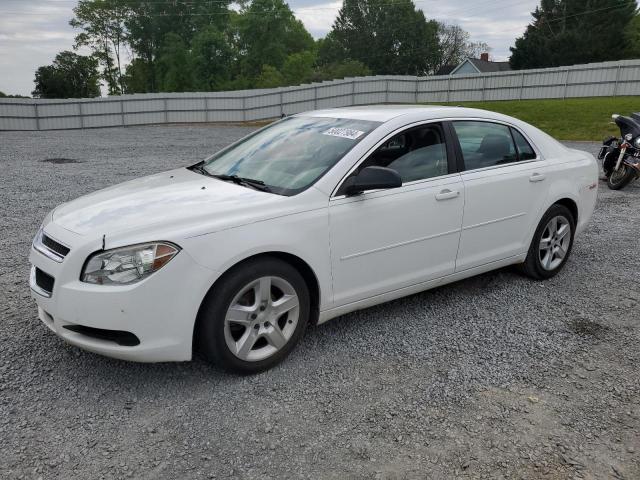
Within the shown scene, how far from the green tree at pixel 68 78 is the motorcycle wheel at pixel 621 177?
225 ft

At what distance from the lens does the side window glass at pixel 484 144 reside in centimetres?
427

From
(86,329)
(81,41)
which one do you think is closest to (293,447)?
(86,329)

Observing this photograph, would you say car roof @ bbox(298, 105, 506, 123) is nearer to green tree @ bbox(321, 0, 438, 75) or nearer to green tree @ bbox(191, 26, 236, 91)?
green tree @ bbox(191, 26, 236, 91)

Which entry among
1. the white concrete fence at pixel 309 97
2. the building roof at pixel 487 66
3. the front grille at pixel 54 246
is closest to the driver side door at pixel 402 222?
the front grille at pixel 54 246

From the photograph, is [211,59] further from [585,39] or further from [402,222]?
[402,222]

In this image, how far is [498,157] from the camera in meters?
4.50

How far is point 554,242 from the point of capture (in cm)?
500

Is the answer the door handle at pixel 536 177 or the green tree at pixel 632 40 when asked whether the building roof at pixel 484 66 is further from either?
the door handle at pixel 536 177

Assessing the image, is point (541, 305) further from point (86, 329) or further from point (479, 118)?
point (86, 329)

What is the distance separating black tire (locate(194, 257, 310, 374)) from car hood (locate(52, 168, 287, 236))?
343 mm

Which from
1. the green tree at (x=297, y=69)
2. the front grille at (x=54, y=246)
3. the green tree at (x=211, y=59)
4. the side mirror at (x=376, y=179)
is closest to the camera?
the front grille at (x=54, y=246)

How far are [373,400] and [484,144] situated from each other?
244cm

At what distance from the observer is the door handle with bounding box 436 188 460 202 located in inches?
156

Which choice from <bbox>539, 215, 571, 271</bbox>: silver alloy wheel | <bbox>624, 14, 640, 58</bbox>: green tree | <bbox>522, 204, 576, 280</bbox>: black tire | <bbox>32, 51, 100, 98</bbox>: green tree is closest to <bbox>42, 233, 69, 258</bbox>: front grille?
<bbox>522, 204, 576, 280</bbox>: black tire
